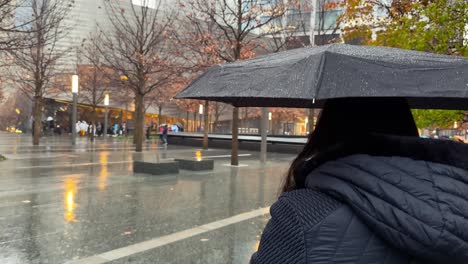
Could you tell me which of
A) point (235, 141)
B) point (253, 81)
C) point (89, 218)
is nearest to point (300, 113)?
point (235, 141)

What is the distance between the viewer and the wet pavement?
17.1ft

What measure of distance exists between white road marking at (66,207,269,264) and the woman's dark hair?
12.6 ft

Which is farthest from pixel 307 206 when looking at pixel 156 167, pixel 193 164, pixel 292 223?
pixel 193 164

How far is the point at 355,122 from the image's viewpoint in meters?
1.69

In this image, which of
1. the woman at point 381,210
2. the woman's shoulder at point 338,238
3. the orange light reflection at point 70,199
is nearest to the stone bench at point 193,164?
the orange light reflection at point 70,199

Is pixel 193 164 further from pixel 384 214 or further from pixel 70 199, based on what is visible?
pixel 384 214

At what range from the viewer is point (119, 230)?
6.20 meters

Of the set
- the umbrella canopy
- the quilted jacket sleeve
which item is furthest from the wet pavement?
the quilted jacket sleeve

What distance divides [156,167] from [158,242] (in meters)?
6.52

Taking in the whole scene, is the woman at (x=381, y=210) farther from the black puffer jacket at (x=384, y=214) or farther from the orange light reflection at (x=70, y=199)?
the orange light reflection at (x=70, y=199)

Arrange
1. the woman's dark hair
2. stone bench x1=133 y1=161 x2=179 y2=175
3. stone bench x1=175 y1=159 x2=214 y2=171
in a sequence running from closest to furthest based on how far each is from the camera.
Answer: the woman's dark hair, stone bench x1=133 y1=161 x2=179 y2=175, stone bench x1=175 y1=159 x2=214 y2=171

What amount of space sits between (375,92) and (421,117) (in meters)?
7.86

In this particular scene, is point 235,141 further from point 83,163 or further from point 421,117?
point 421,117

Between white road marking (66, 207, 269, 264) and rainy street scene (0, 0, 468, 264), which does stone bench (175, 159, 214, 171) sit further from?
white road marking (66, 207, 269, 264)
